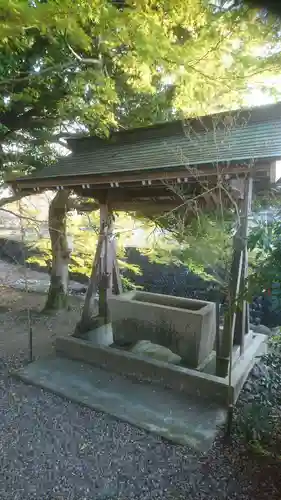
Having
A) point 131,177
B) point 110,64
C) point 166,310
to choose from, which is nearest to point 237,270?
point 166,310

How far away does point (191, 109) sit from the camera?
532 cm

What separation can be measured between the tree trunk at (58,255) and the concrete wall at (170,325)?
2.79 metres

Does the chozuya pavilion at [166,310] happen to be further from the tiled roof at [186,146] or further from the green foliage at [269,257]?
the green foliage at [269,257]

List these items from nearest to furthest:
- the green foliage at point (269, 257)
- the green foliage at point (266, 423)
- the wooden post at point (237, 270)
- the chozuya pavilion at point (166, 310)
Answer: the green foliage at point (269, 257), the green foliage at point (266, 423), the chozuya pavilion at point (166, 310), the wooden post at point (237, 270)

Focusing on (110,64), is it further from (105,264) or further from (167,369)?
(167,369)

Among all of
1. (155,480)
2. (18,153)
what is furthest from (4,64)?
(155,480)

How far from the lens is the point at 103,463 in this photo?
249 cm

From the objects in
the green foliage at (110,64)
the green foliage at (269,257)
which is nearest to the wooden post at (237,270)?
the green foliage at (269,257)

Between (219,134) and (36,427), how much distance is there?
4.31 m

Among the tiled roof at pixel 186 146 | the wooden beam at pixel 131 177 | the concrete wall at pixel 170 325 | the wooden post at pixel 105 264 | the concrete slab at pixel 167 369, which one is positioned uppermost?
the tiled roof at pixel 186 146

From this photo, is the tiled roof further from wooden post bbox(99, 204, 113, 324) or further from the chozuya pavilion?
wooden post bbox(99, 204, 113, 324)

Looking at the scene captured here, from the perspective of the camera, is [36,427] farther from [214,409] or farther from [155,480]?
[214,409]

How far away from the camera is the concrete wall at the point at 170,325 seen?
3.91 metres

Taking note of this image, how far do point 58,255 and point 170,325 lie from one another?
12.4ft
